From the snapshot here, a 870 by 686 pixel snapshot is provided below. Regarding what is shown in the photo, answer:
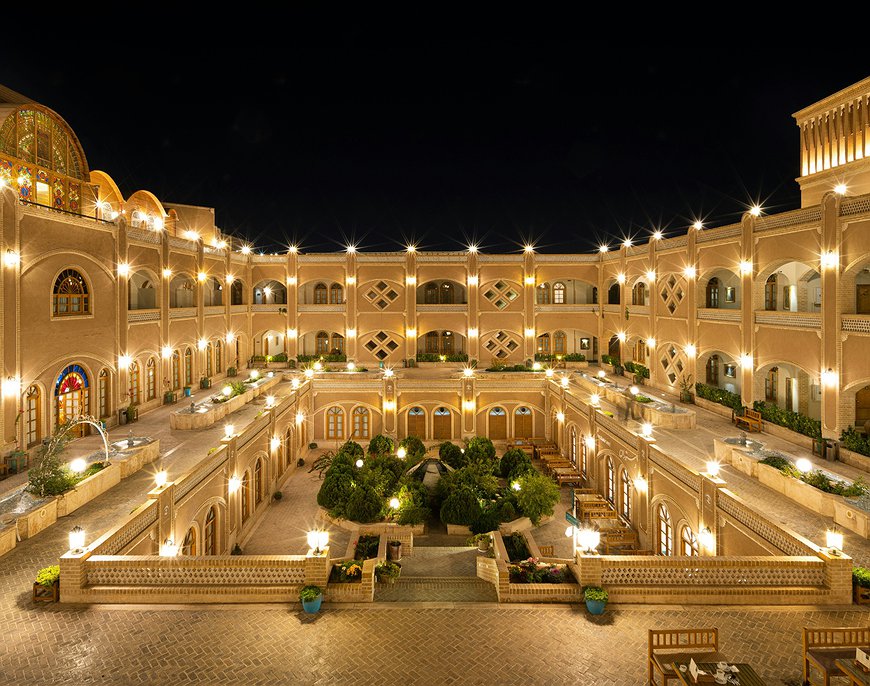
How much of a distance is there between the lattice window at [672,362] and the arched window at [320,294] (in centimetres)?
2072

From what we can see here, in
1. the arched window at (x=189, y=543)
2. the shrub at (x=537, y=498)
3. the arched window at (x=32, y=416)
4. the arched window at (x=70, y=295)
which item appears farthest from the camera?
the shrub at (x=537, y=498)

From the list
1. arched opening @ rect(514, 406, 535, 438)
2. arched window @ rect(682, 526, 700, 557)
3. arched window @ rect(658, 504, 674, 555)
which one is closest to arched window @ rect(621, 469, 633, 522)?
arched window @ rect(658, 504, 674, 555)

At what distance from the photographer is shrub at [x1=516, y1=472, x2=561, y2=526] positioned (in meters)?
17.1

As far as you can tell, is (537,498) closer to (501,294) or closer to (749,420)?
(749,420)

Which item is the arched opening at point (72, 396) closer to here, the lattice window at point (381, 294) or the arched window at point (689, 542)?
the lattice window at point (381, 294)

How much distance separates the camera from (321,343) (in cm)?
3288

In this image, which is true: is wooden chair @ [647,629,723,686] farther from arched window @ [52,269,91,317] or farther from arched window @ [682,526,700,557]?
arched window @ [52,269,91,317]

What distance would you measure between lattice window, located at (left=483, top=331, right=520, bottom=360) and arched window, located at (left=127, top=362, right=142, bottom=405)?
62.9ft

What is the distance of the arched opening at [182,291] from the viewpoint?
24625 millimetres

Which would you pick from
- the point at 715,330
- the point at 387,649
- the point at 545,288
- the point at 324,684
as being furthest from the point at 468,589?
the point at 545,288

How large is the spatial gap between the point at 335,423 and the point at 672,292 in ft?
60.1

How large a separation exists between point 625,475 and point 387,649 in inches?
467

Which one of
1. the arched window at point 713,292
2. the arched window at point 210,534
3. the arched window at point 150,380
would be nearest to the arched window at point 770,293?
the arched window at point 713,292

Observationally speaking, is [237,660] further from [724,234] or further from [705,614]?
[724,234]
